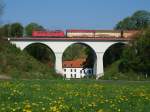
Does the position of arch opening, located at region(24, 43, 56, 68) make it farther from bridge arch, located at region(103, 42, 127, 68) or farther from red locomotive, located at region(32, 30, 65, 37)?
bridge arch, located at region(103, 42, 127, 68)

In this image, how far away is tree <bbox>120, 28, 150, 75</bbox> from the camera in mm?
70438

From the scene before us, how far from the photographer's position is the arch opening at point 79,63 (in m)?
96.0

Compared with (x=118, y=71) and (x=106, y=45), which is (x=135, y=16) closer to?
(x=106, y=45)

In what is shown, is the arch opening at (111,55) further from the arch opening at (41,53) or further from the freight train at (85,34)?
the arch opening at (41,53)

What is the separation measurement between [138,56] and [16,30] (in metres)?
54.1

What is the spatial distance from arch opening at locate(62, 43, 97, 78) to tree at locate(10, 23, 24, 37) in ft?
39.0

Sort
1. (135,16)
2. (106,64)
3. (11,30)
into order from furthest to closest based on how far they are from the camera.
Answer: (135,16) → (11,30) → (106,64)

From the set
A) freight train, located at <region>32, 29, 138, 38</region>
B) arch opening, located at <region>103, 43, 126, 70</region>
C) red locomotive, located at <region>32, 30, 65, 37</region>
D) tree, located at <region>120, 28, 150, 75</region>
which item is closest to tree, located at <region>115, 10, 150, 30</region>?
arch opening, located at <region>103, 43, 126, 70</region>

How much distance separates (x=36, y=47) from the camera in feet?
Answer: 325

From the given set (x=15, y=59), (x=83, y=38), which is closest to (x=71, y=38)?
(x=83, y=38)

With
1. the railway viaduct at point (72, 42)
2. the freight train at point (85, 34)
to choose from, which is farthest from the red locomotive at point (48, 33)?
the railway viaduct at point (72, 42)

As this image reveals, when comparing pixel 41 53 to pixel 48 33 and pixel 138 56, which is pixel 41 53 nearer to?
pixel 48 33

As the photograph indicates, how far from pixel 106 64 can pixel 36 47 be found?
13.6 m

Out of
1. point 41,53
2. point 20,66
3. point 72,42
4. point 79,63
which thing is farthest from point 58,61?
point 79,63
